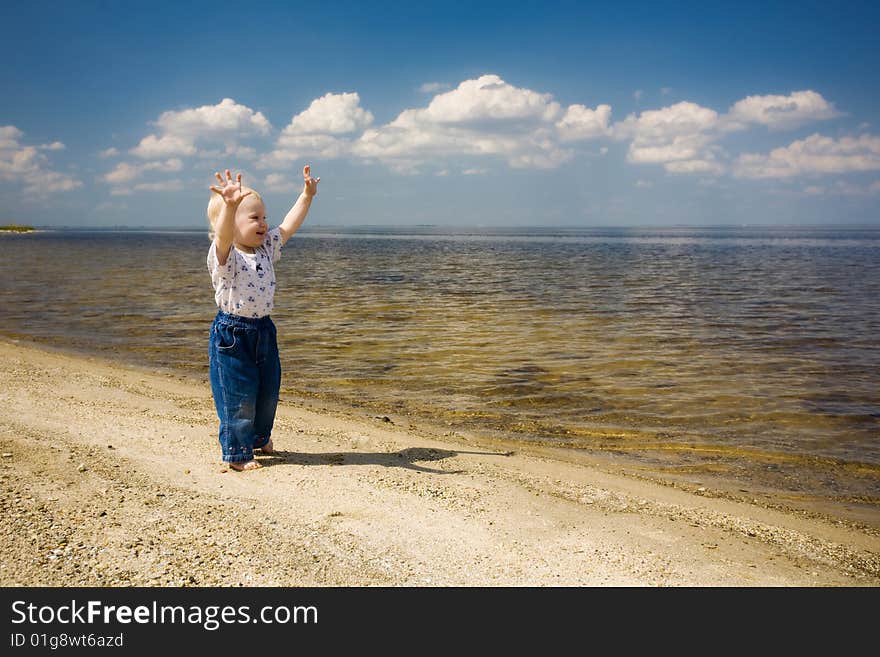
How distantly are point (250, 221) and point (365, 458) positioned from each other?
2.54 metres

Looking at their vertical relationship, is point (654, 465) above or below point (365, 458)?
below

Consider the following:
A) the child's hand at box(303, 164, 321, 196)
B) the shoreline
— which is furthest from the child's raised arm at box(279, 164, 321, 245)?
the shoreline

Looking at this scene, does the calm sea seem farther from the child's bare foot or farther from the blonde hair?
the blonde hair

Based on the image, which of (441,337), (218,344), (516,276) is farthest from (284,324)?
(516,276)

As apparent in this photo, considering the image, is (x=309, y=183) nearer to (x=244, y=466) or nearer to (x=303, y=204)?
(x=303, y=204)

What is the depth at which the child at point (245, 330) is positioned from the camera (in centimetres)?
537

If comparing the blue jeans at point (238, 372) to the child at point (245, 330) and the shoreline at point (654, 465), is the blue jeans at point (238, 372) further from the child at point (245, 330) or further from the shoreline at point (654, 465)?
the shoreline at point (654, 465)

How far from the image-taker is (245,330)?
5.61m

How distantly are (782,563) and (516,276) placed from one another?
31213 millimetres

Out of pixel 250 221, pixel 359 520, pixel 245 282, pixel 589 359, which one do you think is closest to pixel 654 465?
pixel 359 520

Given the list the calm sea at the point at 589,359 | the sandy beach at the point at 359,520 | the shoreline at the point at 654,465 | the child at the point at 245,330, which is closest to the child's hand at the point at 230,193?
the child at the point at 245,330

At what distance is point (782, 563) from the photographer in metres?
4.33

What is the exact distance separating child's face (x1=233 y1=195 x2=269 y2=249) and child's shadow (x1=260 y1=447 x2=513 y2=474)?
208cm

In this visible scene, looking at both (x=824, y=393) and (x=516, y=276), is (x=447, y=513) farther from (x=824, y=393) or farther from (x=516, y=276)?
(x=516, y=276)
